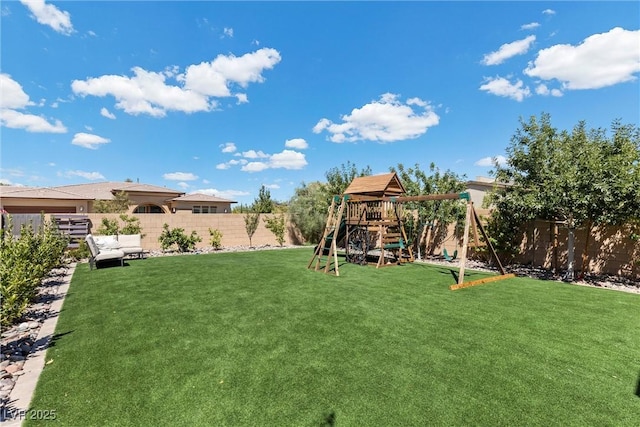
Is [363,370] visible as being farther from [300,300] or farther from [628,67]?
[628,67]

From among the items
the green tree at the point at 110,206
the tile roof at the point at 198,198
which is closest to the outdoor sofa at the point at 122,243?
the green tree at the point at 110,206

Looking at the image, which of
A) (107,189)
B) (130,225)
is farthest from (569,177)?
(107,189)

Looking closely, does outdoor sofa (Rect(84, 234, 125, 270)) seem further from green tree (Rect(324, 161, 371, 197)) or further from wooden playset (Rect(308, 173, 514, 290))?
green tree (Rect(324, 161, 371, 197))

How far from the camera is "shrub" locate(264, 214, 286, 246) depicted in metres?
15.8

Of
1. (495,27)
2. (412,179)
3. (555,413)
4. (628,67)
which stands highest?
(495,27)

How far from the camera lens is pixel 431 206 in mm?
11422

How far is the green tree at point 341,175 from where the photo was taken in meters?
15.7

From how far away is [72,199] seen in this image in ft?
55.4

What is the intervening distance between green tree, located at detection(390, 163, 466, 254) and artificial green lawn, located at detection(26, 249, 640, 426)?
17.9 feet

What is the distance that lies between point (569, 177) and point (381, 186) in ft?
A: 17.4

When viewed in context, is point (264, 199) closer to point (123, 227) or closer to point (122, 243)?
point (123, 227)

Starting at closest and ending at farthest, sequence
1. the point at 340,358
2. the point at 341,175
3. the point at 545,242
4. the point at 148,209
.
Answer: the point at 340,358 → the point at 545,242 → the point at 341,175 → the point at 148,209

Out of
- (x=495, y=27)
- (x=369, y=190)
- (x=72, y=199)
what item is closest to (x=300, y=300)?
(x=369, y=190)

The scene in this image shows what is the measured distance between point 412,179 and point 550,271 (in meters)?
5.60
